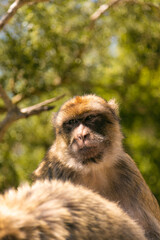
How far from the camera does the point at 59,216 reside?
6.57 feet

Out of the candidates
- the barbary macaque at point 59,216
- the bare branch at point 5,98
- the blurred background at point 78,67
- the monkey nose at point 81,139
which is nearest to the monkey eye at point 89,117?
the monkey nose at point 81,139

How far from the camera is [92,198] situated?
2.31m

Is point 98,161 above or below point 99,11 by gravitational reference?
above

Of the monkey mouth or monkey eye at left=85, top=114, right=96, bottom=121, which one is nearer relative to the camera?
the monkey mouth

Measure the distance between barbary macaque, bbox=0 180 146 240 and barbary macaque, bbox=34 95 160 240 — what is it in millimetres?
1097

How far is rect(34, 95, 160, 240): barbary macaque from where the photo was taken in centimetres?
345

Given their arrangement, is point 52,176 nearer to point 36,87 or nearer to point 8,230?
point 8,230

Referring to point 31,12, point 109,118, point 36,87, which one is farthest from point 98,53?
point 109,118

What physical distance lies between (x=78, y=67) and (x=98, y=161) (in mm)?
3565

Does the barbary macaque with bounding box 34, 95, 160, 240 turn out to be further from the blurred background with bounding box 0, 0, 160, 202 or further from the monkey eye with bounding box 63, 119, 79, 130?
the blurred background with bounding box 0, 0, 160, 202

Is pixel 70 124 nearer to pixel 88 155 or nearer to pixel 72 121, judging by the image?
pixel 72 121

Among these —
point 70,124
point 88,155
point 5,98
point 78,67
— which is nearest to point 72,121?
point 70,124

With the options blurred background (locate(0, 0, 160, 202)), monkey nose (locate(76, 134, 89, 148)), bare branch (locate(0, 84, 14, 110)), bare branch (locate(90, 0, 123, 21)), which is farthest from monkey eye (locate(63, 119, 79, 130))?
bare branch (locate(90, 0, 123, 21))

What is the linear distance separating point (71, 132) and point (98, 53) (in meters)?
4.09
